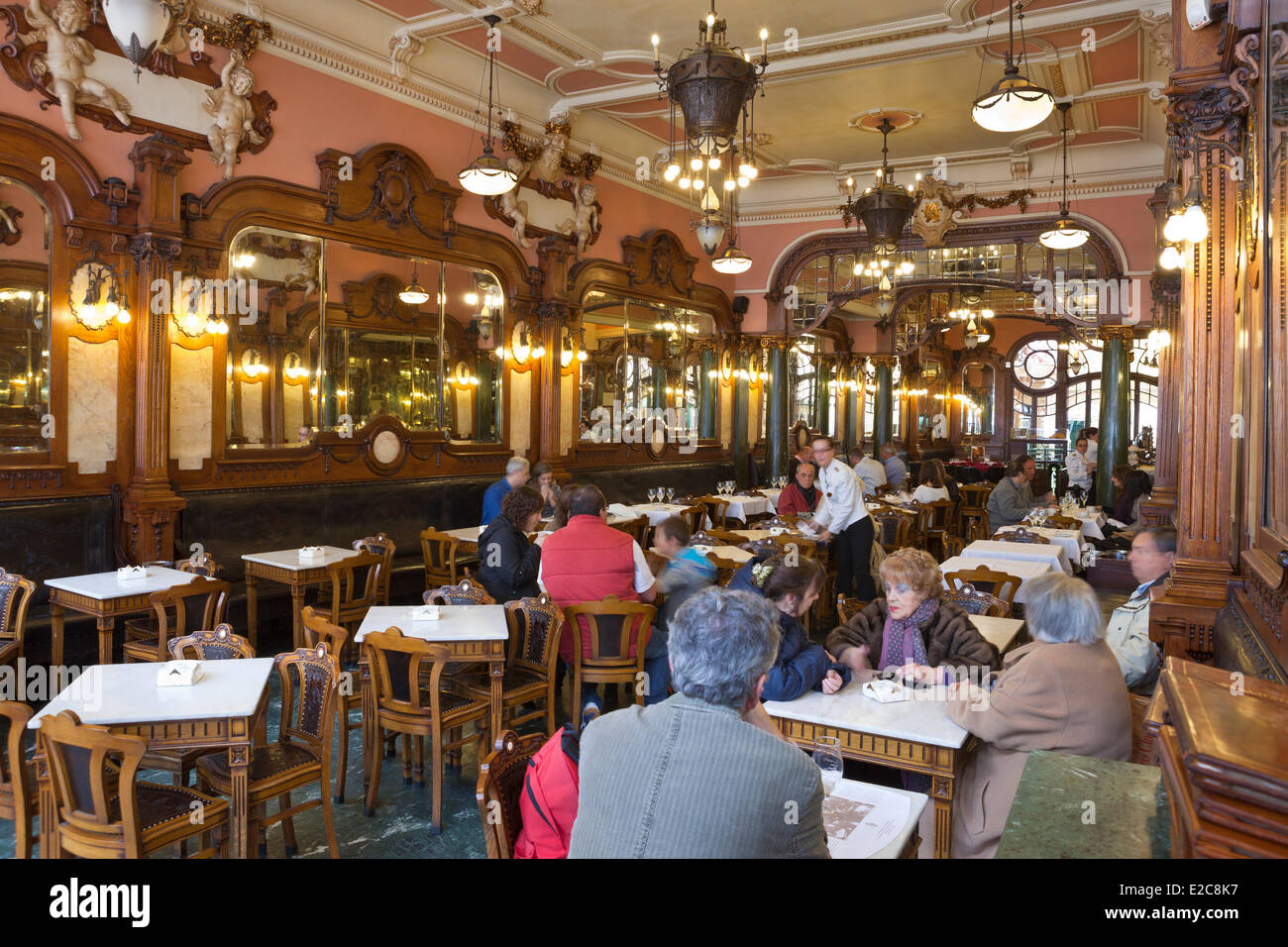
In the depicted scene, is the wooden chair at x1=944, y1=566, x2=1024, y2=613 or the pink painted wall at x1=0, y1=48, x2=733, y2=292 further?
the pink painted wall at x1=0, y1=48, x2=733, y2=292

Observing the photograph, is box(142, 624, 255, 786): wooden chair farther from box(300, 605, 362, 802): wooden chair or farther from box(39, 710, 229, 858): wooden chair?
box(39, 710, 229, 858): wooden chair

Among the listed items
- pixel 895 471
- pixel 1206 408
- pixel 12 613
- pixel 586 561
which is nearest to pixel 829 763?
pixel 586 561

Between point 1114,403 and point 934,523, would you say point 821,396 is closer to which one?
point 1114,403

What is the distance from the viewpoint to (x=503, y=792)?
2.09 meters

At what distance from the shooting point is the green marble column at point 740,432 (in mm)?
13578

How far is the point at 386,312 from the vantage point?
8.24m

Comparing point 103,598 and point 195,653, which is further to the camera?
point 103,598

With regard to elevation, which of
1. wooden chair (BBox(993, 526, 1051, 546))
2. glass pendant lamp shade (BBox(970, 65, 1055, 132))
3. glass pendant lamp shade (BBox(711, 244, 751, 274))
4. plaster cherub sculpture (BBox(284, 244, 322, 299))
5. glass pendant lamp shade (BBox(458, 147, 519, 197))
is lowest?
wooden chair (BBox(993, 526, 1051, 546))

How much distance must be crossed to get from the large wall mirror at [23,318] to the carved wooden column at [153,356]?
572 millimetres

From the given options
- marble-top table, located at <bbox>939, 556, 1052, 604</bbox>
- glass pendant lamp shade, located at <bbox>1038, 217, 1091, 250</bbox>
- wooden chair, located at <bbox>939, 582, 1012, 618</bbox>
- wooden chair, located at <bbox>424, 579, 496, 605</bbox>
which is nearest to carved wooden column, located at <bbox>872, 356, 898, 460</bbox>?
glass pendant lamp shade, located at <bbox>1038, 217, 1091, 250</bbox>

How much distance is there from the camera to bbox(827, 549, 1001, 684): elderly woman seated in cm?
343

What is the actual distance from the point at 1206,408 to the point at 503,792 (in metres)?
3.56

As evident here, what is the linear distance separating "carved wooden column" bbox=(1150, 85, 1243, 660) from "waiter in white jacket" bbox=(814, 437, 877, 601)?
11.1ft

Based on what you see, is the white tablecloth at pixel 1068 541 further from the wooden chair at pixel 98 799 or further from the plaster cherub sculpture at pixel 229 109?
the plaster cherub sculpture at pixel 229 109
